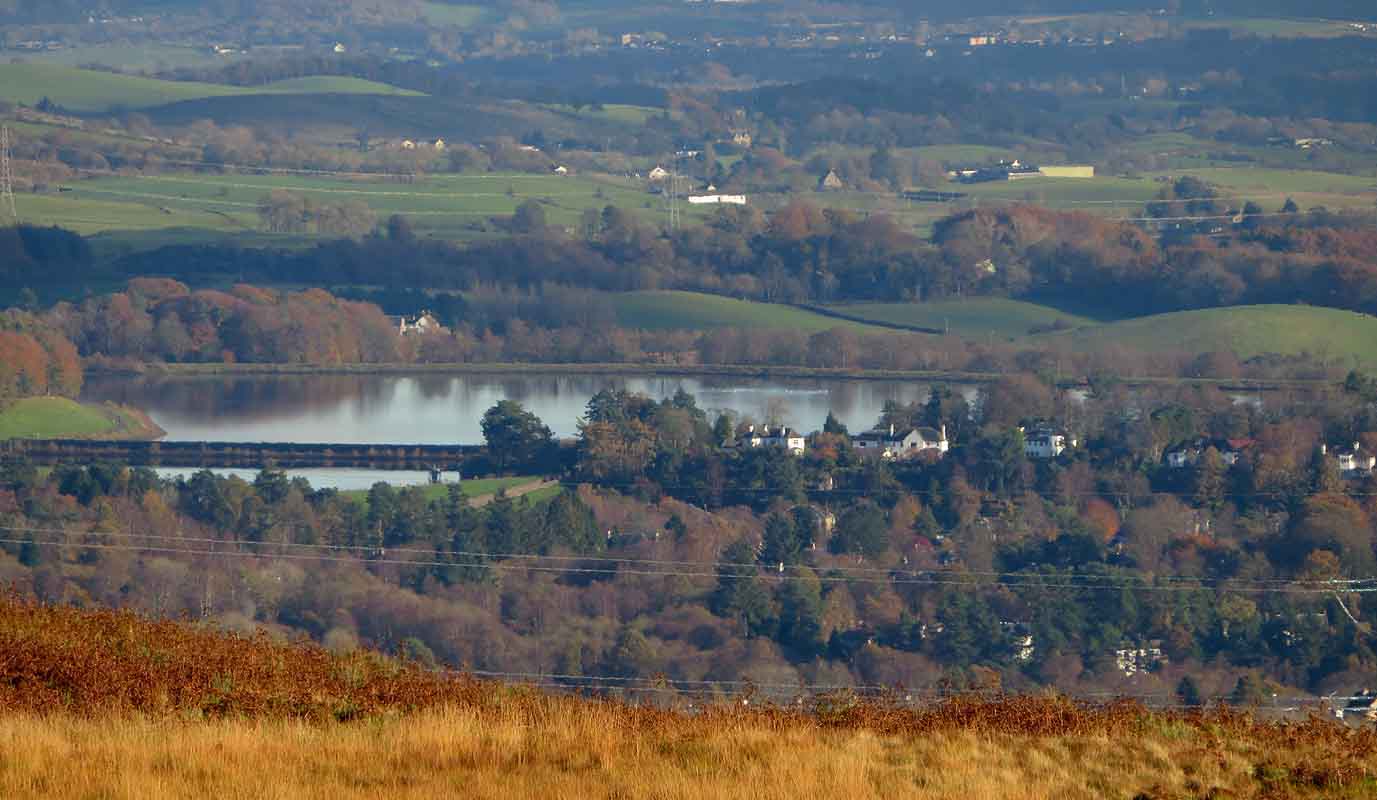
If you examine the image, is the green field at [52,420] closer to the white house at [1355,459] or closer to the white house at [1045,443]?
the white house at [1045,443]

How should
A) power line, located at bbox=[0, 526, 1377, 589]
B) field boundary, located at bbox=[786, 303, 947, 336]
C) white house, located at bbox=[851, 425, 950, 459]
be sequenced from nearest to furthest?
1. power line, located at bbox=[0, 526, 1377, 589]
2. white house, located at bbox=[851, 425, 950, 459]
3. field boundary, located at bbox=[786, 303, 947, 336]

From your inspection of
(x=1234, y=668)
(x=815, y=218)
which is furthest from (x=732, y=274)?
(x=1234, y=668)

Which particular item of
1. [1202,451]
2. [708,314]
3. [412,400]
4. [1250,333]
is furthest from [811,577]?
[708,314]

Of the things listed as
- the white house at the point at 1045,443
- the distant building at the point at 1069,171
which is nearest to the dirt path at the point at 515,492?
the white house at the point at 1045,443

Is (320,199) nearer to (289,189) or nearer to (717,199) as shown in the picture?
(289,189)

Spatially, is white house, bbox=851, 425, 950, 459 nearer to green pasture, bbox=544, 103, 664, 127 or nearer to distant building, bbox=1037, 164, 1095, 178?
distant building, bbox=1037, 164, 1095, 178

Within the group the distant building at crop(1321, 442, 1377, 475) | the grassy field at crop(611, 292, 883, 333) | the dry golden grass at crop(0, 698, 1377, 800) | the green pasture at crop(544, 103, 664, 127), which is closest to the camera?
the dry golden grass at crop(0, 698, 1377, 800)

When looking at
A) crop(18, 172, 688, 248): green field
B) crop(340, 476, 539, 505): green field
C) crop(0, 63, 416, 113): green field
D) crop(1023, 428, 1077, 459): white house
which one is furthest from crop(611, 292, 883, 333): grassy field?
crop(0, 63, 416, 113): green field
